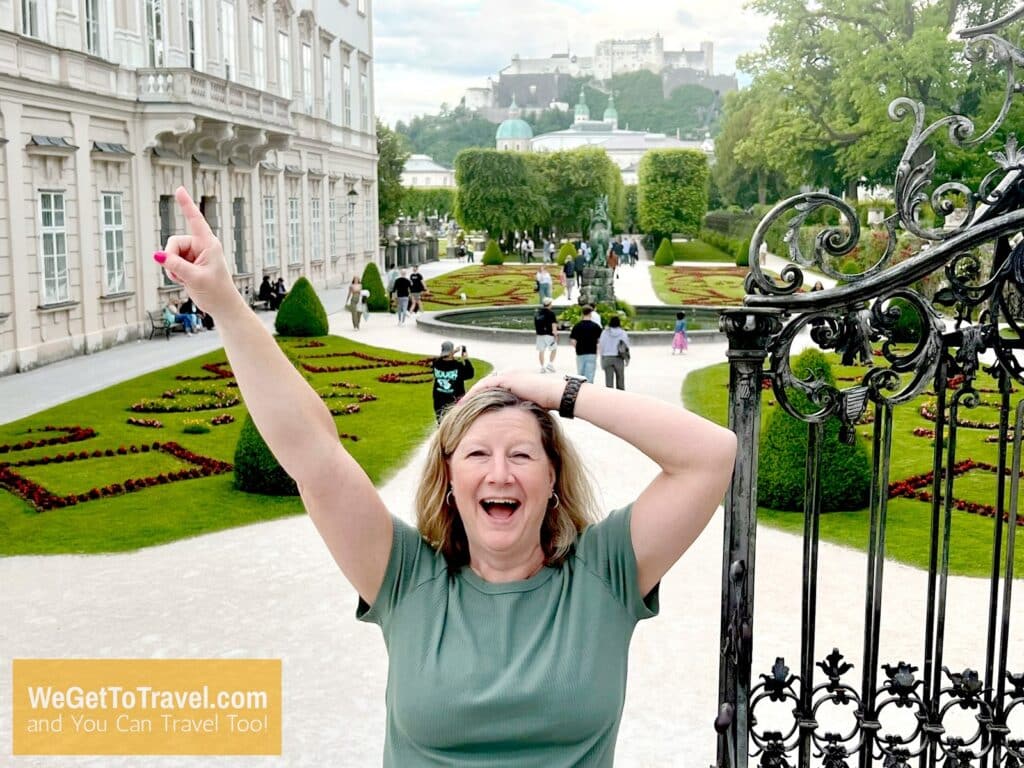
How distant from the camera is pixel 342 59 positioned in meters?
32.2

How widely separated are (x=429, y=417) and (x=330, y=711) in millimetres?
7577

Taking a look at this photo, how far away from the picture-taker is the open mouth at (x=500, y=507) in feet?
6.89

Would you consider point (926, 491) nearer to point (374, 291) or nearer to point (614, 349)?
point (614, 349)

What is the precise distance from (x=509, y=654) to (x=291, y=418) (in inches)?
22.6

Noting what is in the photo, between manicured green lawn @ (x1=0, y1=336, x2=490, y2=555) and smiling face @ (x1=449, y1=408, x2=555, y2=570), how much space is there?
626 cm

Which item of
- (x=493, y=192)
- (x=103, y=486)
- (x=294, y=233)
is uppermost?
(x=493, y=192)

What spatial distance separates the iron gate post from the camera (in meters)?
2.88

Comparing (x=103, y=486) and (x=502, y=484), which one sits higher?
(x=502, y=484)

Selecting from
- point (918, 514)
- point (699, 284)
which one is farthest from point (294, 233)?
point (918, 514)

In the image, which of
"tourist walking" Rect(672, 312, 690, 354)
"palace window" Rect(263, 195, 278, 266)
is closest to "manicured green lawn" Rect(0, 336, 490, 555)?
"tourist walking" Rect(672, 312, 690, 354)

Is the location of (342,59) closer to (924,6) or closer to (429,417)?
(924,6)

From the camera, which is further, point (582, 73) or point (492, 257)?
point (582, 73)

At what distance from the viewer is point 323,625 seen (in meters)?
6.34

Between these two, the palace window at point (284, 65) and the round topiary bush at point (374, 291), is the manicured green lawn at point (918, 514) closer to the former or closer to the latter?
the round topiary bush at point (374, 291)
